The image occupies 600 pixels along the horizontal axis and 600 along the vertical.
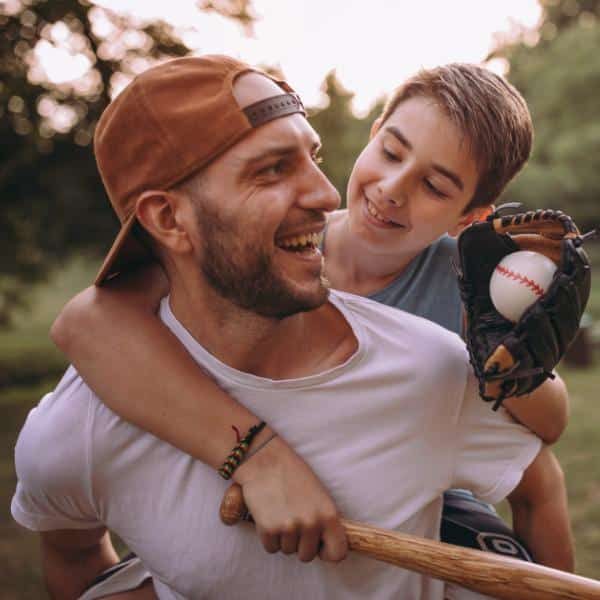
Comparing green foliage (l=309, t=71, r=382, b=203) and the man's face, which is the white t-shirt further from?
green foliage (l=309, t=71, r=382, b=203)

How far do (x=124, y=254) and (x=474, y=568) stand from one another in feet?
3.83

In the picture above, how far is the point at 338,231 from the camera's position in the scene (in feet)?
8.92

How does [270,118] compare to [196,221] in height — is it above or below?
above

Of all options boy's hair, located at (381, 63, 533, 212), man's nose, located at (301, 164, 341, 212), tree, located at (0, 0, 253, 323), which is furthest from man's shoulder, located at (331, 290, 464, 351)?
tree, located at (0, 0, 253, 323)

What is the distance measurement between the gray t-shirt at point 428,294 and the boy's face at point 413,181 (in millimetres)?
97

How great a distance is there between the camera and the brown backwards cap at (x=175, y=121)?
69.0 inches

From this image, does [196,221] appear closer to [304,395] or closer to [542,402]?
[304,395]

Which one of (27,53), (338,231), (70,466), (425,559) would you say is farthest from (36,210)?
(425,559)

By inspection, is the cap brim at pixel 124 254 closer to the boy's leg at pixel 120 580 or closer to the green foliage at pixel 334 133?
the boy's leg at pixel 120 580

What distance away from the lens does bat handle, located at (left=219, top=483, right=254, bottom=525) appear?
172 centimetres

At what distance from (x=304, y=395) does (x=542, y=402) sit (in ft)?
1.98

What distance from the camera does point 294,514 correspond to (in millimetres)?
1677

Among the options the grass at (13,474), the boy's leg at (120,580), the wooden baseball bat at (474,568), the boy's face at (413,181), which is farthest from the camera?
the grass at (13,474)

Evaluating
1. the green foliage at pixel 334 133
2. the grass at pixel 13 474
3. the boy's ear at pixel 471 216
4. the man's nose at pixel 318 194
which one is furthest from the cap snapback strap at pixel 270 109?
the green foliage at pixel 334 133
